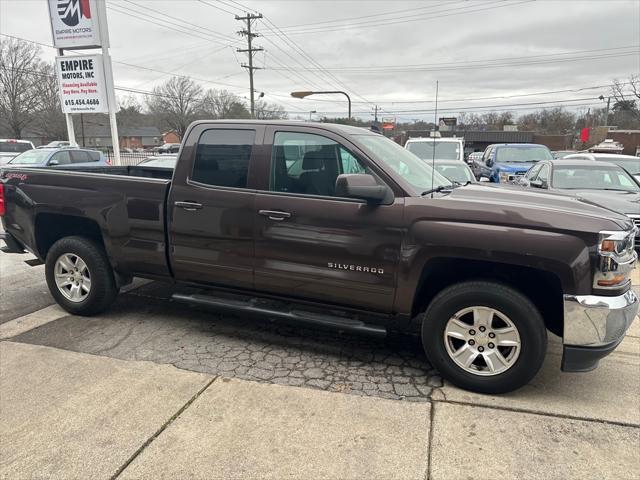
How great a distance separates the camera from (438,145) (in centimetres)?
1309

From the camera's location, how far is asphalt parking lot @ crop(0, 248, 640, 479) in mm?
2508

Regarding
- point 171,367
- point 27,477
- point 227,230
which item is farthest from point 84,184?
point 27,477

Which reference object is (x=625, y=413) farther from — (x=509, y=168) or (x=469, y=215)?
(x=509, y=168)

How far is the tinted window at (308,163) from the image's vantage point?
11.6 feet

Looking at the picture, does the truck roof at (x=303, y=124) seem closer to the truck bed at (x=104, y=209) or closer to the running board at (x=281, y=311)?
the truck bed at (x=104, y=209)

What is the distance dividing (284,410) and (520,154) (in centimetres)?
1322

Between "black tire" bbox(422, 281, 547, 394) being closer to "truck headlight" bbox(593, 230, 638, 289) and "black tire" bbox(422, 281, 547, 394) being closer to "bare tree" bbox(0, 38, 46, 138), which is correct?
"truck headlight" bbox(593, 230, 638, 289)

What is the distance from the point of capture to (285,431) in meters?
2.77

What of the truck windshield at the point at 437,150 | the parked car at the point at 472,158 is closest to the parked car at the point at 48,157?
the truck windshield at the point at 437,150

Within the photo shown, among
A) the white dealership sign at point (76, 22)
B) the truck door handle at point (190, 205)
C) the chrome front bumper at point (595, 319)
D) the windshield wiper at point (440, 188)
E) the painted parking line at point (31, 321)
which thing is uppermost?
the white dealership sign at point (76, 22)

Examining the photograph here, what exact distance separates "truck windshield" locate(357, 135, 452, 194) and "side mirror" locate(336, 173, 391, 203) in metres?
0.32

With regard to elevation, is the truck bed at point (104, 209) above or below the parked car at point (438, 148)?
below

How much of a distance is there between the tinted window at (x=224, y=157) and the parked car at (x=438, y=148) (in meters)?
8.83

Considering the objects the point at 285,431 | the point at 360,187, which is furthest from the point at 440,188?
the point at 285,431
